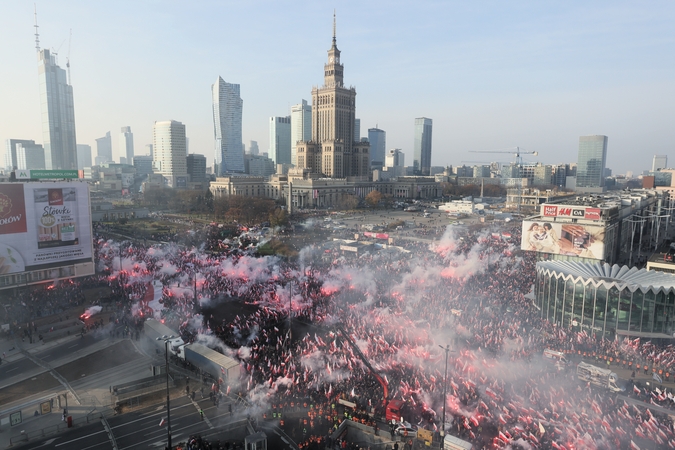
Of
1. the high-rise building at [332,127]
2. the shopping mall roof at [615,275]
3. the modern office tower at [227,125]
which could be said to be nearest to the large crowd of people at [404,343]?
the shopping mall roof at [615,275]

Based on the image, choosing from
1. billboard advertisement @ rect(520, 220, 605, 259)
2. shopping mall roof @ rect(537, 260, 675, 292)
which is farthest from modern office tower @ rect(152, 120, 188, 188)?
shopping mall roof @ rect(537, 260, 675, 292)

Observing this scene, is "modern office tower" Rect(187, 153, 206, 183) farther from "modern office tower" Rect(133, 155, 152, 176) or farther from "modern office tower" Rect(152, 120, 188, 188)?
"modern office tower" Rect(133, 155, 152, 176)

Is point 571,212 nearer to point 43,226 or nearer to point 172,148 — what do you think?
point 43,226

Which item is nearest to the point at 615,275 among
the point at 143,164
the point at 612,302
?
the point at 612,302

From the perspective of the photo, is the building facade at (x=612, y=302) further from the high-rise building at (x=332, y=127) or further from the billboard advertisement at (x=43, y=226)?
the high-rise building at (x=332, y=127)

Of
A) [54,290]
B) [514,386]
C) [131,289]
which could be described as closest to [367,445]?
[514,386]
